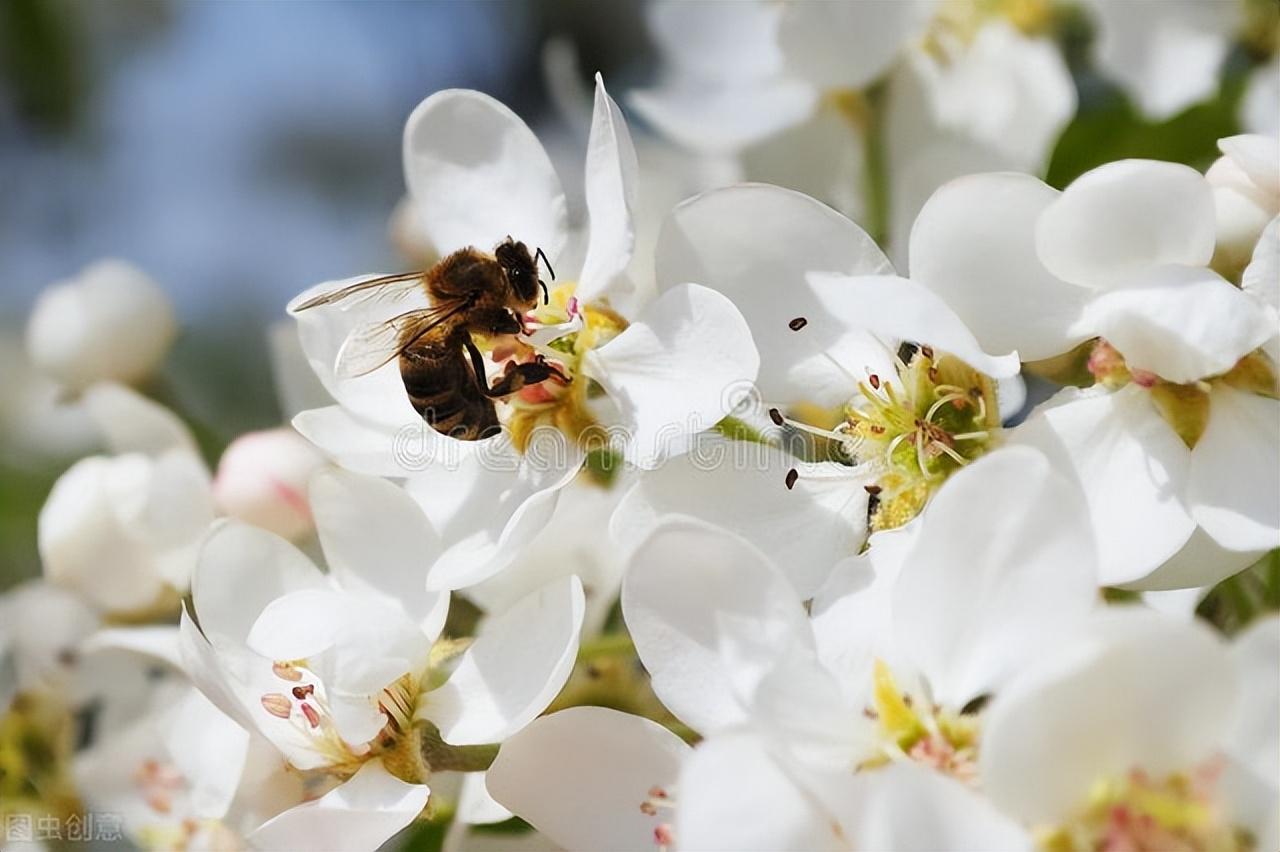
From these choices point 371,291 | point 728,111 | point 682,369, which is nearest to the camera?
point 682,369

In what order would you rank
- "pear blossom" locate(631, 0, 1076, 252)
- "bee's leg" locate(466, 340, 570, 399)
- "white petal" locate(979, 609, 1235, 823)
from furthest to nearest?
"pear blossom" locate(631, 0, 1076, 252) → "bee's leg" locate(466, 340, 570, 399) → "white petal" locate(979, 609, 1235, 823)

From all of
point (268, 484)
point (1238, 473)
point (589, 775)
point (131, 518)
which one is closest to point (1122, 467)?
point (1238, 473)

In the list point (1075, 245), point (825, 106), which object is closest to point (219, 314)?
point (825, 106)

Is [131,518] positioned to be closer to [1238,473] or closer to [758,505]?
[758,505]

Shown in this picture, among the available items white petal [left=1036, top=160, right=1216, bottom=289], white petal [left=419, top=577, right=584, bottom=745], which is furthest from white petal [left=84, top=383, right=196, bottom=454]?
white petal [left=1036, top=160, right=1216, bottom=289]

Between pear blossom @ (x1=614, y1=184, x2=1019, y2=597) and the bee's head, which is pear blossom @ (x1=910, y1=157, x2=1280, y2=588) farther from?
the bee's head

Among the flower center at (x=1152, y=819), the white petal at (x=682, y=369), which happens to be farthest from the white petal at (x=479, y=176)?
the flower center at (x=1152, y=819)
